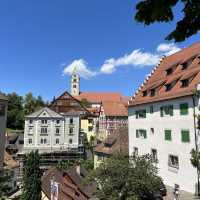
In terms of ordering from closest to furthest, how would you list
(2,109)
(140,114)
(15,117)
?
→ (2,109) < (140,114) < (15,117)

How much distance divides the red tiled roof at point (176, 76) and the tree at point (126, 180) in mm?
8673

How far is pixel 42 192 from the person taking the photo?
35094mm

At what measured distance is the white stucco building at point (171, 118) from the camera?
24853mm

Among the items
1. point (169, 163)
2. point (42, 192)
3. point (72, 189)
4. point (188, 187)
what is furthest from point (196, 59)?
point (42, 192)

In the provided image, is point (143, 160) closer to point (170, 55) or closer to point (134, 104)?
point (134, 104)

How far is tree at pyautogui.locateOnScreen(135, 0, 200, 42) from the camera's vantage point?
3525 millimetres

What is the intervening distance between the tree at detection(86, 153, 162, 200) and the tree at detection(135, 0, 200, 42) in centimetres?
1841

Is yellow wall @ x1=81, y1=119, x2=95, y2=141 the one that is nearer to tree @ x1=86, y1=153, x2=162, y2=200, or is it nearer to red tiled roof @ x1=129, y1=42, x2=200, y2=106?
red tiled roof @ x1=129, y1=42, x2=200, y2=106

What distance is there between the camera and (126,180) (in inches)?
838

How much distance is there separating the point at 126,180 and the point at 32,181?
17563 mm

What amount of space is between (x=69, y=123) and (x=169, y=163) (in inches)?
1898

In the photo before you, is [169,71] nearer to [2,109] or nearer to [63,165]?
[2,109]

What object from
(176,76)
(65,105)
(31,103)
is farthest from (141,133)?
(31,103)

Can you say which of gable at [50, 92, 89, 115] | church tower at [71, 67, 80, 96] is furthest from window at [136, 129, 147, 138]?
church tower at [71, 67, 80, 96]
